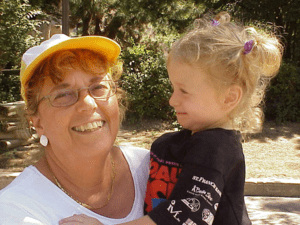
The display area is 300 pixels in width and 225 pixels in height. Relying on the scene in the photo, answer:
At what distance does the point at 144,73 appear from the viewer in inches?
351

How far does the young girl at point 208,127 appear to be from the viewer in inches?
59.1

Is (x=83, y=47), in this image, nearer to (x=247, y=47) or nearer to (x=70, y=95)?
(x=70, y=95)

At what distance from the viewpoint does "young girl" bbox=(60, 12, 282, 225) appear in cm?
150

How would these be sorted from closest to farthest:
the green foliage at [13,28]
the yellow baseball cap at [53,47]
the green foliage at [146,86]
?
the yellow baseball cap at [53,47] < the green foliage at [13,28] < the green foliage at [146,86]

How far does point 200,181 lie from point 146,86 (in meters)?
7.48

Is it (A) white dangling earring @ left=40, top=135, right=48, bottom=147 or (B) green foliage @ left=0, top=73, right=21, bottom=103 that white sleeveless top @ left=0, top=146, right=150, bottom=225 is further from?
(B) green foliage @ left=0, top=73, right=21, bottom=103

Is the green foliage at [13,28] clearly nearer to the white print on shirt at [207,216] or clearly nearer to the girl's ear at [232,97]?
the girl's ear at [232,97]

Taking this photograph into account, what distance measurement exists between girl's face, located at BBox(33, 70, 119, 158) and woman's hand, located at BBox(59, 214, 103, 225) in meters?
0.30

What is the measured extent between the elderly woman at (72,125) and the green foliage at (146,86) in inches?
270

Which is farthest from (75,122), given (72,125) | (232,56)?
(232,56)

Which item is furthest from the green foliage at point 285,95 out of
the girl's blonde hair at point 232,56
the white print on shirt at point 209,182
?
the white print on shirt at point 209,182

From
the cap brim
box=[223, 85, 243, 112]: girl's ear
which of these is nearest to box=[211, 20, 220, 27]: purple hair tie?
box=[223, 85, 243, 112]: girl's ear

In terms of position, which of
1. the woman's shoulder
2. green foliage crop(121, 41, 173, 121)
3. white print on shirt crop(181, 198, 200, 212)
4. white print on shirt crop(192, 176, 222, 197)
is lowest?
green foliage crop(121, 41, 173, 121)

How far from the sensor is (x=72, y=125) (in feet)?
5.56
